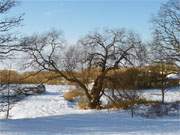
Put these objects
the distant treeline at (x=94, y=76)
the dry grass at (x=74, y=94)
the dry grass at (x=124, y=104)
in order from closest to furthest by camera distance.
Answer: the dry grass at (x=124, y=104) < the distant treeline at (x=94, y=76) < the dry grass at (x=74, y=94)

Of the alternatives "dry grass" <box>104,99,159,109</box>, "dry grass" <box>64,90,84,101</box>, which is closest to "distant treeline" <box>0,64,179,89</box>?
"dry grass" <box>104,99,159,109</box>

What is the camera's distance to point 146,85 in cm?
4222

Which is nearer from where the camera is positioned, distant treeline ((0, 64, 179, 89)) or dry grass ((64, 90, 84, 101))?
distant treeline ((0, 64, 179, 89))

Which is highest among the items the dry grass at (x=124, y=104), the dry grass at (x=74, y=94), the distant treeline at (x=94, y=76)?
the distant treeline at (x=94, y=76)

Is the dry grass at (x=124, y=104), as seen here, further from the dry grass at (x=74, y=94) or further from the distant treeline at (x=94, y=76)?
the dry grass at (x=74, y=94)

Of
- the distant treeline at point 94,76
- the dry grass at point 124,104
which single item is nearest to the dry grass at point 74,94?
the distant treeline at point 94,76

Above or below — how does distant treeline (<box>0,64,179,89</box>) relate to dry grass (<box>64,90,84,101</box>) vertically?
above

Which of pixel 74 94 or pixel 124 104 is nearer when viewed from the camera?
pixel 124 104

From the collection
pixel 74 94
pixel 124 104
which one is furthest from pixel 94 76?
pixel 124 104

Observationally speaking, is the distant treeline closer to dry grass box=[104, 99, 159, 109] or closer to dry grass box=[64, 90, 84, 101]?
dry grass box=[104, 99, 159, 109]

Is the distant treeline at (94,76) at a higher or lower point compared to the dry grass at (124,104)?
higher

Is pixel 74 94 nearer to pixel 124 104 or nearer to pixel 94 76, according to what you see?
pixel 94 76

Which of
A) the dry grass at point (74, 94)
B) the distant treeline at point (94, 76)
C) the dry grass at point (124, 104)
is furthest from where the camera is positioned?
the dry grass at point (74, 94)

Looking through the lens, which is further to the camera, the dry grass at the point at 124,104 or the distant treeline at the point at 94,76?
the distant treeline at the point at 94,76
